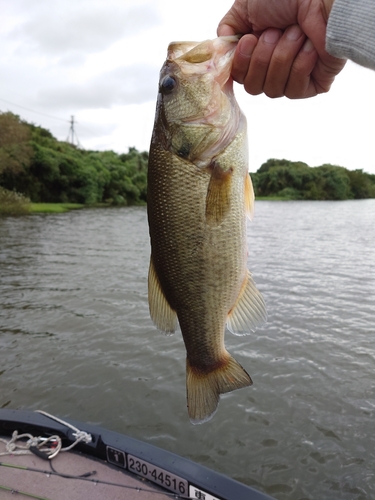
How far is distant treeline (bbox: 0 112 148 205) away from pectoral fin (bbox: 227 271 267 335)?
39.1 metres

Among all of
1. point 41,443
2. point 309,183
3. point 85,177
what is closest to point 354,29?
point 41,443

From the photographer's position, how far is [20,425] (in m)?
3.92

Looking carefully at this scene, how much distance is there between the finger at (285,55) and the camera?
1967 millimetres

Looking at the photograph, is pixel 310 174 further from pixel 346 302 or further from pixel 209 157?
pixel 209 157

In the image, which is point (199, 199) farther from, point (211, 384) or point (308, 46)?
point (211, 384)

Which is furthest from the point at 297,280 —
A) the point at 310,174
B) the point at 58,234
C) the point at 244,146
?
the point at 310,174

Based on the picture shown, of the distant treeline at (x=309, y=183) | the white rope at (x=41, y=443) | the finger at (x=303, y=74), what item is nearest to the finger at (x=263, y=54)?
the finger at (x=303, y=74)

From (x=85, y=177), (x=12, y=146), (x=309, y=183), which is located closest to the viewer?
(x=12, y=146)

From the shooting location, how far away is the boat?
3.18m

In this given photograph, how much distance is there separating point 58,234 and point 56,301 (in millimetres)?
12388

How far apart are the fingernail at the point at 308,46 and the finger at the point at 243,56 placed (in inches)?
8.9

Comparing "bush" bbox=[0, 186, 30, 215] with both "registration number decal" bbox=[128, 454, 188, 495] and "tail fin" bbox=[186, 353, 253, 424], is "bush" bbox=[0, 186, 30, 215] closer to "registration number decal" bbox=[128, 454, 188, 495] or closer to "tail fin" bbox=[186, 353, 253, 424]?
"registration number decal" bbox=[128, 454, 188, 495]

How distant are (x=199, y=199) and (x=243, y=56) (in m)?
0.72

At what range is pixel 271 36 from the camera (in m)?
2.01
